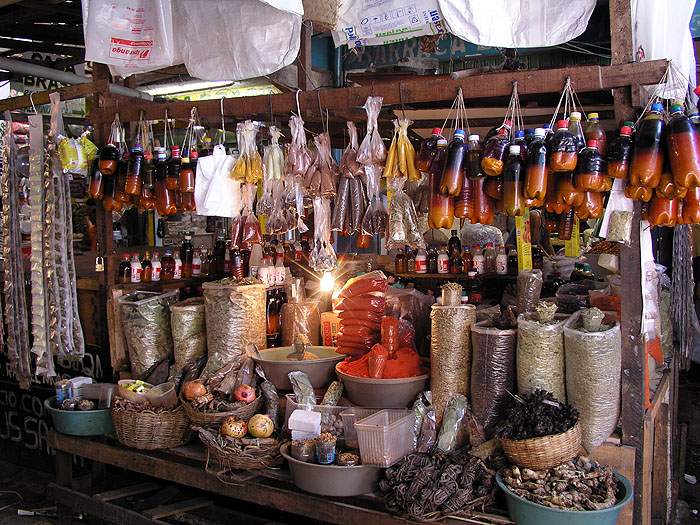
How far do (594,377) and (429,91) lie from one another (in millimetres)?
1607

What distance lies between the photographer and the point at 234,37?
3467 mm

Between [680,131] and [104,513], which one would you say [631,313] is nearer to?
[680,131]

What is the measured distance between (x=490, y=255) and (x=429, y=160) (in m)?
2.53

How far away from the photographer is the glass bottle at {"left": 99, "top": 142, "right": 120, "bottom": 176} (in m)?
3.58

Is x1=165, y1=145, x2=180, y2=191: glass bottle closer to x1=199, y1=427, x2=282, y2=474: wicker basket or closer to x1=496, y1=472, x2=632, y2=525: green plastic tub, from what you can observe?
x1=199, y1=427, x2=282, y2=474: wicker basket

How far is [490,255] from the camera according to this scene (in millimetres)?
5203

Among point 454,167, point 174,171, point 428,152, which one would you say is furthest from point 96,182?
point 454,167

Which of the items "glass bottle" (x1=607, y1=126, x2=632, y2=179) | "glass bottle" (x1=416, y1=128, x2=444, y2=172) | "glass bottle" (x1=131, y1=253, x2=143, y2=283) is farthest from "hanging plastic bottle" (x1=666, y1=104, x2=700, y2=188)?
"glass bottle" (x1=131, y1=253, x2=143, y2=283)

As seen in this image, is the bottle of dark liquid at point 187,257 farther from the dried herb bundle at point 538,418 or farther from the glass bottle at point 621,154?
the glass bottle at point 621,154

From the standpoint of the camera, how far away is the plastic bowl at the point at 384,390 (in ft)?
9.64

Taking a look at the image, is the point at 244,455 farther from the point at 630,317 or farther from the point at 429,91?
the point at 429,91

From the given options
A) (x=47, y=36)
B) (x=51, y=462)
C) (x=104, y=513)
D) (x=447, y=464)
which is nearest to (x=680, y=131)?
(x=447, y=464)

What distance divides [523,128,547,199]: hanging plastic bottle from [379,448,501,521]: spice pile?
1.21 meters

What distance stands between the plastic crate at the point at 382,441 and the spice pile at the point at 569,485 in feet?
1.58
